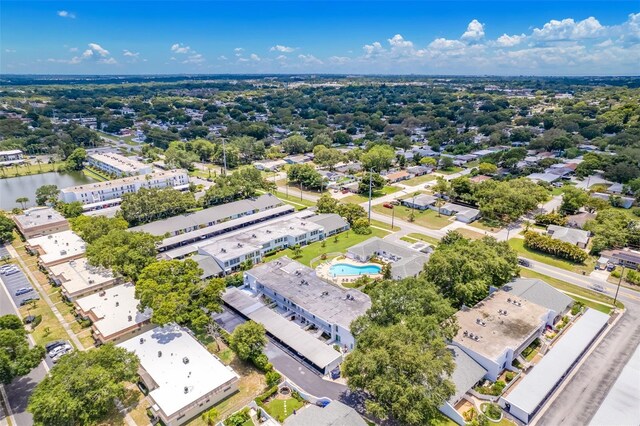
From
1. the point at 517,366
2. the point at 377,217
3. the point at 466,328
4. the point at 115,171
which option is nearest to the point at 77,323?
the point at 466,328

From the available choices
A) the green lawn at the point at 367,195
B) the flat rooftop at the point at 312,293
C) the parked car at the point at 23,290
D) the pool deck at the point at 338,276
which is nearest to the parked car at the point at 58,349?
the parked car at the point at 23,290

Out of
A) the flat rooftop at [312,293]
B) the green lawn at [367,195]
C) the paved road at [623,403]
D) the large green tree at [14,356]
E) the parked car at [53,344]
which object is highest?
the large green tree at [14,356]

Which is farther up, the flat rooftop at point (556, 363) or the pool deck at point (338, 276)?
the flat rooftop at point (556, 363)

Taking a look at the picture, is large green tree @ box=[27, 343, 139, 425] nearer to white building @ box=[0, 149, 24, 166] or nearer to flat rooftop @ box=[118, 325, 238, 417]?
flat rooftop @ box=[118, 325, 238, 417]

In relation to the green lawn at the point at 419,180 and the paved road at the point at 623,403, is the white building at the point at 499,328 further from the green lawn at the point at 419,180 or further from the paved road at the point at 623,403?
the green lawn at the point at 419,180

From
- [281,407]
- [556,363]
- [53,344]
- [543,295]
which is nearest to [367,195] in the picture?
[543,295]

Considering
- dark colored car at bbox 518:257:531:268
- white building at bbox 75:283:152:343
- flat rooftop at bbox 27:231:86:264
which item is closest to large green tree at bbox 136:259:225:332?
white building at bbox 75:283:152:343

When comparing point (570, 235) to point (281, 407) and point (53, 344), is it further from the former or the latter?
point (53, 344)
